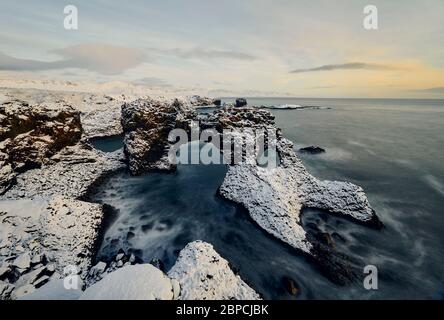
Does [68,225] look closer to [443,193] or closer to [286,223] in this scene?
[286,223]

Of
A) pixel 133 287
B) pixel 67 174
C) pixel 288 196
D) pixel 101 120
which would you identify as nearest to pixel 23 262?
pixel 133 287

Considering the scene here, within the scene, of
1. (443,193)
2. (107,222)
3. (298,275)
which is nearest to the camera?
(298,275)

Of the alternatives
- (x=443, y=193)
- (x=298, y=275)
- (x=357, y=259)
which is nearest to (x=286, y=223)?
(x=298, y=275)

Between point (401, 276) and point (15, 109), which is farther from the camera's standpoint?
point (15, 109)

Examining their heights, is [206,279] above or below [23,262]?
Answer: above

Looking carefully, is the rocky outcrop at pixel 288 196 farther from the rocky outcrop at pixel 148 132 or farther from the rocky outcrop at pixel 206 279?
the rocky outcrop at pixel 148 132

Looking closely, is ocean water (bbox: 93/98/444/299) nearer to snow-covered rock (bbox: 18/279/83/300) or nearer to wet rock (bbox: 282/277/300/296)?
wet rock (bbox: 282/277/300/296)

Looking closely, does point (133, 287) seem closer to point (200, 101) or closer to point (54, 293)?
point (54, 293)
